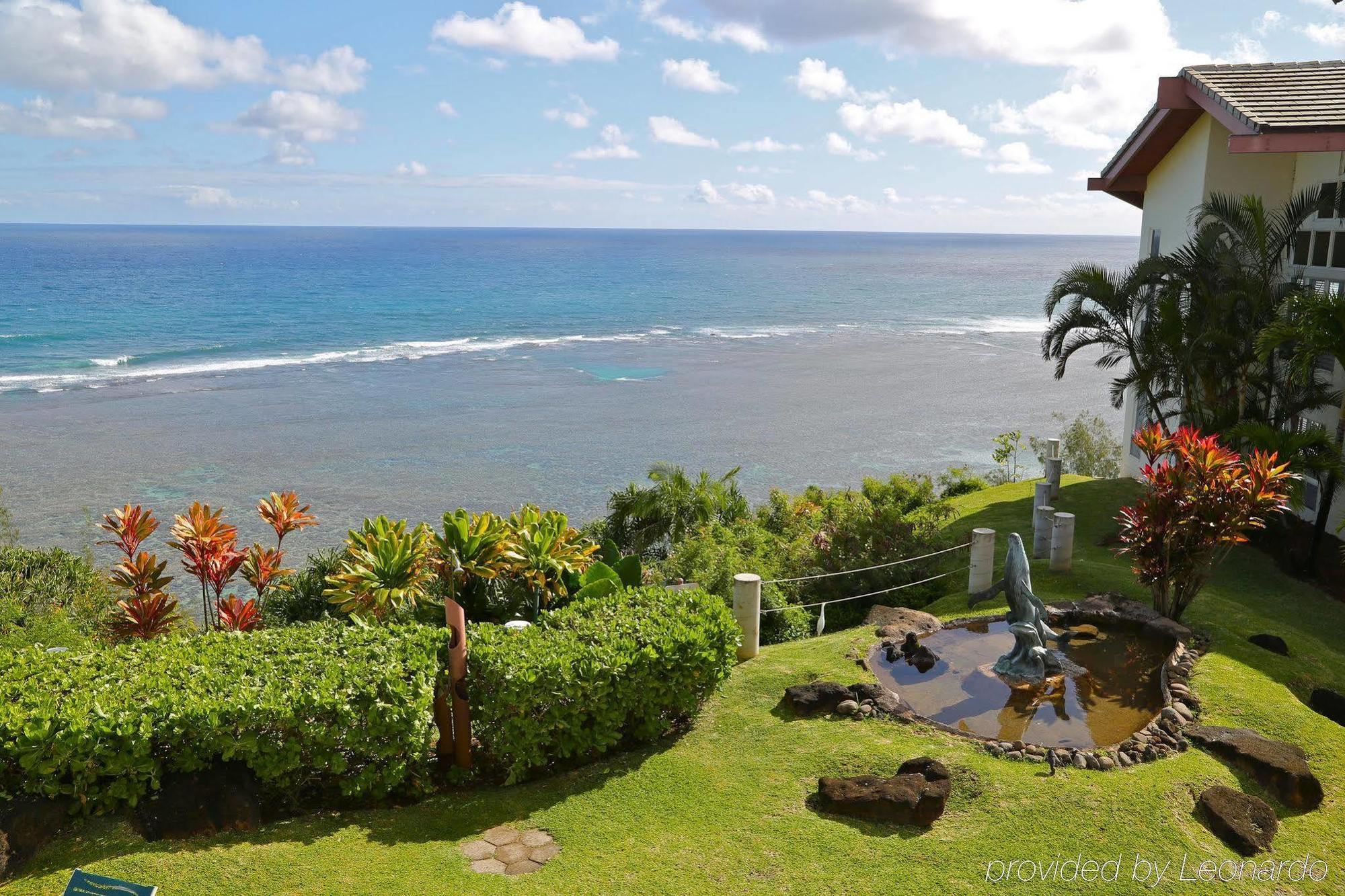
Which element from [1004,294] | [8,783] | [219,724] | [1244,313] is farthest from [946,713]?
[1004,294]

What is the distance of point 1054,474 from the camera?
60.9 ft

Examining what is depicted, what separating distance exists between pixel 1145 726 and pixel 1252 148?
9925 millimetres

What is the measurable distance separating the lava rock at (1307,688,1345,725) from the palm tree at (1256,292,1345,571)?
5029 mm

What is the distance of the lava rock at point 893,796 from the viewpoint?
23.5 feet

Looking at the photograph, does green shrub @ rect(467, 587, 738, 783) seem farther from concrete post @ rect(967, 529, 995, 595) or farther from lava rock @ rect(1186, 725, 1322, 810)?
concrete post @ rect(967, 529, 995, 595)

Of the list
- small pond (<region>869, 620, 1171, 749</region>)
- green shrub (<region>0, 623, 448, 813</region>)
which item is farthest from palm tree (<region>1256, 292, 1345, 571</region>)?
green shrub (<region>0, 623, 448, 813</region>)

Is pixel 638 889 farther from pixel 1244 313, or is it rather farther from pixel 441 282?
pixel 441 282

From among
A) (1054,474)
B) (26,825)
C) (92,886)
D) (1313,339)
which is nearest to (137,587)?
(26,825)

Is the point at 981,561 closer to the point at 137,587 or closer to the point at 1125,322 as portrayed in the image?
the point at 1125,322

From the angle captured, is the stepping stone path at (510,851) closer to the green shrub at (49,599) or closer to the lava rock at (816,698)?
the lava rock at (816,698)

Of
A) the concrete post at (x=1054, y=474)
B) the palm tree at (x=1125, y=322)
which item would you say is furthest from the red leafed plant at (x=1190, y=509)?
the concrete post at (x=1054, y=474)

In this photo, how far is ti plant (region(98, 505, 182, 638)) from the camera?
10.1m

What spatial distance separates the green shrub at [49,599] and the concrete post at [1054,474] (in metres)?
15.4

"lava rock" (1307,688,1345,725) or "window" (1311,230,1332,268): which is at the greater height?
"window" (1311,230,1332,268)
